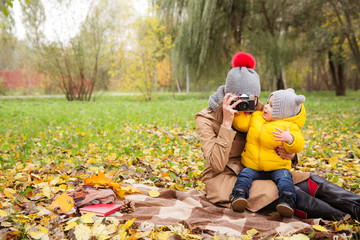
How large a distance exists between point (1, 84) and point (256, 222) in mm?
21292

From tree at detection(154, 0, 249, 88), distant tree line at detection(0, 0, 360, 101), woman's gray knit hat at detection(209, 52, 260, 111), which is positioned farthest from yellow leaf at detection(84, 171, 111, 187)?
tree at detection(154, 0, 249, 88)

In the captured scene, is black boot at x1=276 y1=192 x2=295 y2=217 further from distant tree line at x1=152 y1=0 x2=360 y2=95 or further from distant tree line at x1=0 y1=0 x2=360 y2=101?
distant tree line at x1=152 y1=0 x2=360 y2=95

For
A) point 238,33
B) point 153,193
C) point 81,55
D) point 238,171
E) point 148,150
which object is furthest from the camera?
point 81,55

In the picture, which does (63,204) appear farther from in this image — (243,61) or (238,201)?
(243,61)

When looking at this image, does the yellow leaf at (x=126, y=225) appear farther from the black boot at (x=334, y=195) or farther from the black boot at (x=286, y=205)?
the black boot at (x=334, y=195)

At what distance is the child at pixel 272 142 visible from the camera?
7.24ft

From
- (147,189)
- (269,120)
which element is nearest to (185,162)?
(147,189)

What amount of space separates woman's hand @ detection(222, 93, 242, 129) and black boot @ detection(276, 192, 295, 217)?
0.67 meters

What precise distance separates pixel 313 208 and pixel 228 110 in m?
0.99

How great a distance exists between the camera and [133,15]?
15.2 m

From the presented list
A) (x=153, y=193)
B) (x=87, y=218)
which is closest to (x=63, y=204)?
(x=87, y=218)

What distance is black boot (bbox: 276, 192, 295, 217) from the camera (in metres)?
2.11

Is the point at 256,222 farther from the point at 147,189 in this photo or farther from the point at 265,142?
the point at 147,189

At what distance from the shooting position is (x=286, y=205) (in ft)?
6.89
